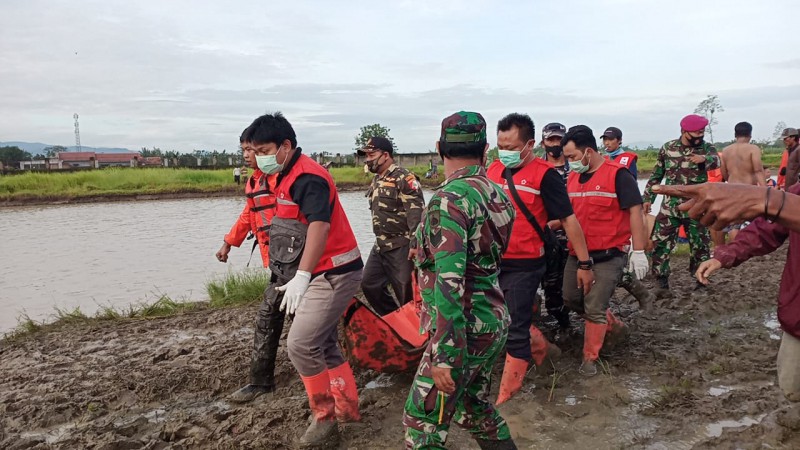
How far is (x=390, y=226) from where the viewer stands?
5266 mm

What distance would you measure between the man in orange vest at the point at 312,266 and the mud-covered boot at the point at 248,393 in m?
0.78

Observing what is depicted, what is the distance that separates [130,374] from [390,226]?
2.51 metres

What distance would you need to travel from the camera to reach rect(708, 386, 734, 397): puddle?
3.85 m

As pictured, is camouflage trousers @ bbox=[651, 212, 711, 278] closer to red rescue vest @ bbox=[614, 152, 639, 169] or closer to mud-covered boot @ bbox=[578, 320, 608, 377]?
red rescue vest @ bbox=[614, 152, 639, 169]

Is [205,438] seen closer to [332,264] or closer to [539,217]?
[332,264]

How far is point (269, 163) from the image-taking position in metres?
3.54

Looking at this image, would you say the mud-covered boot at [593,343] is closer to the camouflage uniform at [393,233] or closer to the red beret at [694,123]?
the camouflage uniform at [393,233]

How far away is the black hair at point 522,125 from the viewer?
3.87 m

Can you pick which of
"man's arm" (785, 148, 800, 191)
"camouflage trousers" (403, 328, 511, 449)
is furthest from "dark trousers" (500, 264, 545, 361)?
"man's arm" (785, 148, 800, 191)

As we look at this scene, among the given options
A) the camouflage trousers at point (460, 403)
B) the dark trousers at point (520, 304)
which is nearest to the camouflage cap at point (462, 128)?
the camouflage trousers at point (460, 403)

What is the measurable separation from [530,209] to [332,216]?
4.40 ft

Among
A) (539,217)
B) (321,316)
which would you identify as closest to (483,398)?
(321,316)

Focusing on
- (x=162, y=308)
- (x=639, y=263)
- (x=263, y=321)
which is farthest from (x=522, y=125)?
(x=162, y=308)

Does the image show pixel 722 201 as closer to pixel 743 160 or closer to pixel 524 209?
pixel 524 209
